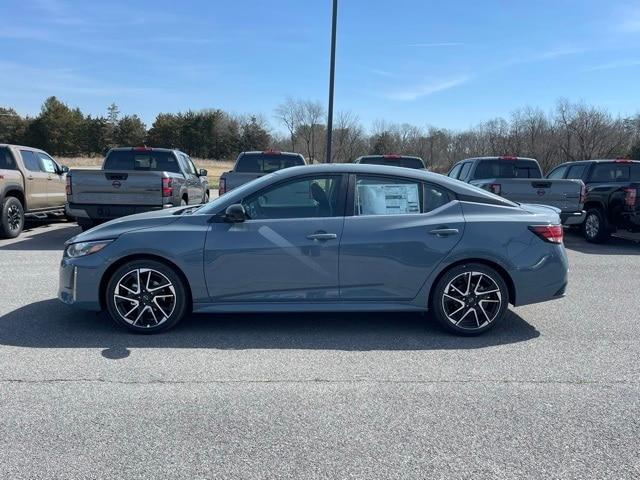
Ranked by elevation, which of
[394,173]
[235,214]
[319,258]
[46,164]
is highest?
[46,164]

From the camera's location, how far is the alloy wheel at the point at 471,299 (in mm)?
5078

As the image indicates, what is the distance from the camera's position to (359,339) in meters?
5.02

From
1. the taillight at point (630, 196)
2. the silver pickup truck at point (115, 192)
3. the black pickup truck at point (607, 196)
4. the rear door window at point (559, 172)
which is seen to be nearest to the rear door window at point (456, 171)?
the rear door window at point (559, 172)

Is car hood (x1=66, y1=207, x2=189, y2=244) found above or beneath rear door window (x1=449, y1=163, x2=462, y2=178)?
beneath

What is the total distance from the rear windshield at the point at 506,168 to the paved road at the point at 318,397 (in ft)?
23.3

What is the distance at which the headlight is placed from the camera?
16.3ft

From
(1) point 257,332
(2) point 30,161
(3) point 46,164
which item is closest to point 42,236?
(2) point 30,161

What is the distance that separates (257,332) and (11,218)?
837 cm

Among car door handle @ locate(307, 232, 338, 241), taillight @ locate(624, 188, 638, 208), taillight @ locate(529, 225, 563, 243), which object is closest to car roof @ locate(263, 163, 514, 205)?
taillight @ locate(529, 225, 563, 243)

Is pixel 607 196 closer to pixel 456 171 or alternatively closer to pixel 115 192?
pixel 456 171

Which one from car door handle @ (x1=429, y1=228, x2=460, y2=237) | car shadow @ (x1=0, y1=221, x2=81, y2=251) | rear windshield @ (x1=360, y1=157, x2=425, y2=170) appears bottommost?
car shadow @ (x1=0, y1=221, x2=81, y2=251)

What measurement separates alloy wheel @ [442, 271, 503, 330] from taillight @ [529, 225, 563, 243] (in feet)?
2.08

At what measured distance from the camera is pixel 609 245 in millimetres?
11492

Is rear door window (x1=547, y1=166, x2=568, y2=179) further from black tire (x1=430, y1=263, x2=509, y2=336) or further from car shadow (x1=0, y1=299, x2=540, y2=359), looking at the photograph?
black tire (x1=430, y1=263, x2=509, y2=336)
